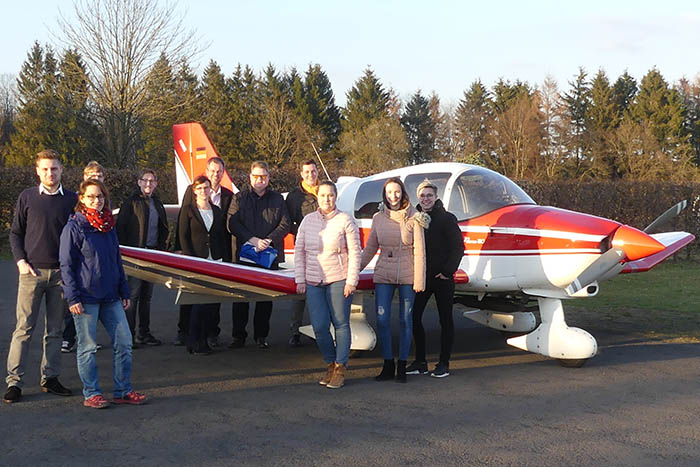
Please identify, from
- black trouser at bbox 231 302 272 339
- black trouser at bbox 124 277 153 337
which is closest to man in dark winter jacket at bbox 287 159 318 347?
black trouser at bbox 231 302 272 339

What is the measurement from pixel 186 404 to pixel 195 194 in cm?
232

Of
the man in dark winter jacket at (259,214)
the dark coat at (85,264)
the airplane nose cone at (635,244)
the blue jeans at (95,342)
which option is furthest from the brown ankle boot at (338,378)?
the airplane nose cone at (635,244)

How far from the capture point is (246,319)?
7.03 m

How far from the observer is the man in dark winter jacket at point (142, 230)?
6629 mm

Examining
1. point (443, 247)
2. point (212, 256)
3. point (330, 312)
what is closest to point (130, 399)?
point (330, 312)

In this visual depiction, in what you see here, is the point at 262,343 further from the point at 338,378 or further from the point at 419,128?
the point at 419,128

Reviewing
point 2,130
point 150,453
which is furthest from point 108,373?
point 2,130

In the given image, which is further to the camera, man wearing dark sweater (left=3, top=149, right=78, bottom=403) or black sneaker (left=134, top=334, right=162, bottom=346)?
black sneaker (left=134, top=334, right=162, bottom=346)

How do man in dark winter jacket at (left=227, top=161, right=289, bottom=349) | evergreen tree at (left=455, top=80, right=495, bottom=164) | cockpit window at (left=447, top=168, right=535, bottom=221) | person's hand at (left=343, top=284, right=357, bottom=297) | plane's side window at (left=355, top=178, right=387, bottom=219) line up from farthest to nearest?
evergreen tree at (left=455, top=80, right=495, bottom=164)
plane's side window at (left=355, top=178, right=387, bottom=219)
cockpit window at (left=447, top=168, right=535, bottom=221)
man in dark winter jacket at (left=227, top=161, right=289, bottom=349)
person's hand at (left=343, top=284, right=357, bottom=297)

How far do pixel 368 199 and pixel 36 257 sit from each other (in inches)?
137

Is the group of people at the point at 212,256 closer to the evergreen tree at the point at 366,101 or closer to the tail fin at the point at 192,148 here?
the tail fin at the point at 192,148

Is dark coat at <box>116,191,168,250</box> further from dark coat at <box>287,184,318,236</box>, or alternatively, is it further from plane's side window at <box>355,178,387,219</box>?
plane's side window at <box>355,178,387,219</box>

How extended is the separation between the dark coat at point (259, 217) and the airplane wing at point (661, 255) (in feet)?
11.5

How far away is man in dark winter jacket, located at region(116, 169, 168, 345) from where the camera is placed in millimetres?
6629
